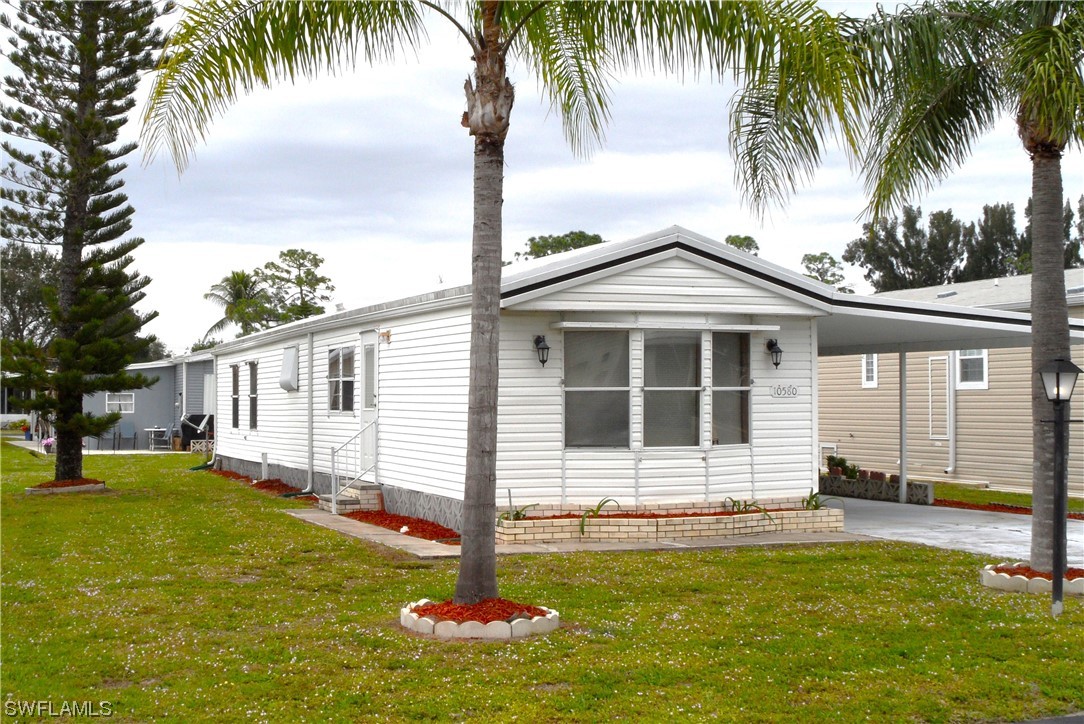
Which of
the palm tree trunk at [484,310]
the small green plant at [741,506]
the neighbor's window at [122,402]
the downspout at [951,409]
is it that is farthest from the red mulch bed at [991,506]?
the neighbor's window at [122,402]

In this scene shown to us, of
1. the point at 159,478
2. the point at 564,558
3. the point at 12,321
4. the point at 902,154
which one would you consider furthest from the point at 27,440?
the point at 902,154

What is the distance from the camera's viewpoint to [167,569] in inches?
398

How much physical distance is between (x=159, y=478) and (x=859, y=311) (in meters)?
15.3

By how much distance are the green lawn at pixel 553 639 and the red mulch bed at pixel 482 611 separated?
26 cm

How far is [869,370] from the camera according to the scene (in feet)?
78.4

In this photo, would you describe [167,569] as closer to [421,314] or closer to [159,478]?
[421,314]

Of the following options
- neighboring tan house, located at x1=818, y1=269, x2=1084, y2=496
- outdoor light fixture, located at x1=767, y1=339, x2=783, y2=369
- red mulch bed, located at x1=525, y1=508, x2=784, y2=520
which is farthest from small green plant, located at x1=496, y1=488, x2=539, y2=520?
neighboring tan house, located at x1=818, y1=269, x2=1084, y2=496

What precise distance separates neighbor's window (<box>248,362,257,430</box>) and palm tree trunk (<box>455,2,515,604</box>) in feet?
50.9

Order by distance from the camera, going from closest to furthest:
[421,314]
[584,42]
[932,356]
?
[584,42]
[421,314]
[932,356]

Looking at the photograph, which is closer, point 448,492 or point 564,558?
point 564,558

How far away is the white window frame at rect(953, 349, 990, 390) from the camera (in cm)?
2080

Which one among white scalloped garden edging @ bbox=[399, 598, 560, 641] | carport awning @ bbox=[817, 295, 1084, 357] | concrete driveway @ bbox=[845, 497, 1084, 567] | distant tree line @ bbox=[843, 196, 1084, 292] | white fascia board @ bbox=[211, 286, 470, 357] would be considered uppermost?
distant tree line @ bbox=[843, 196, 1084, 292]

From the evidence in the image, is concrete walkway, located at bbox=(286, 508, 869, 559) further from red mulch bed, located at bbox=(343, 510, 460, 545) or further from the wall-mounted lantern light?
the wall-mounted lantern light

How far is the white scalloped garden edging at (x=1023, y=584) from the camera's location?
8820 mm
